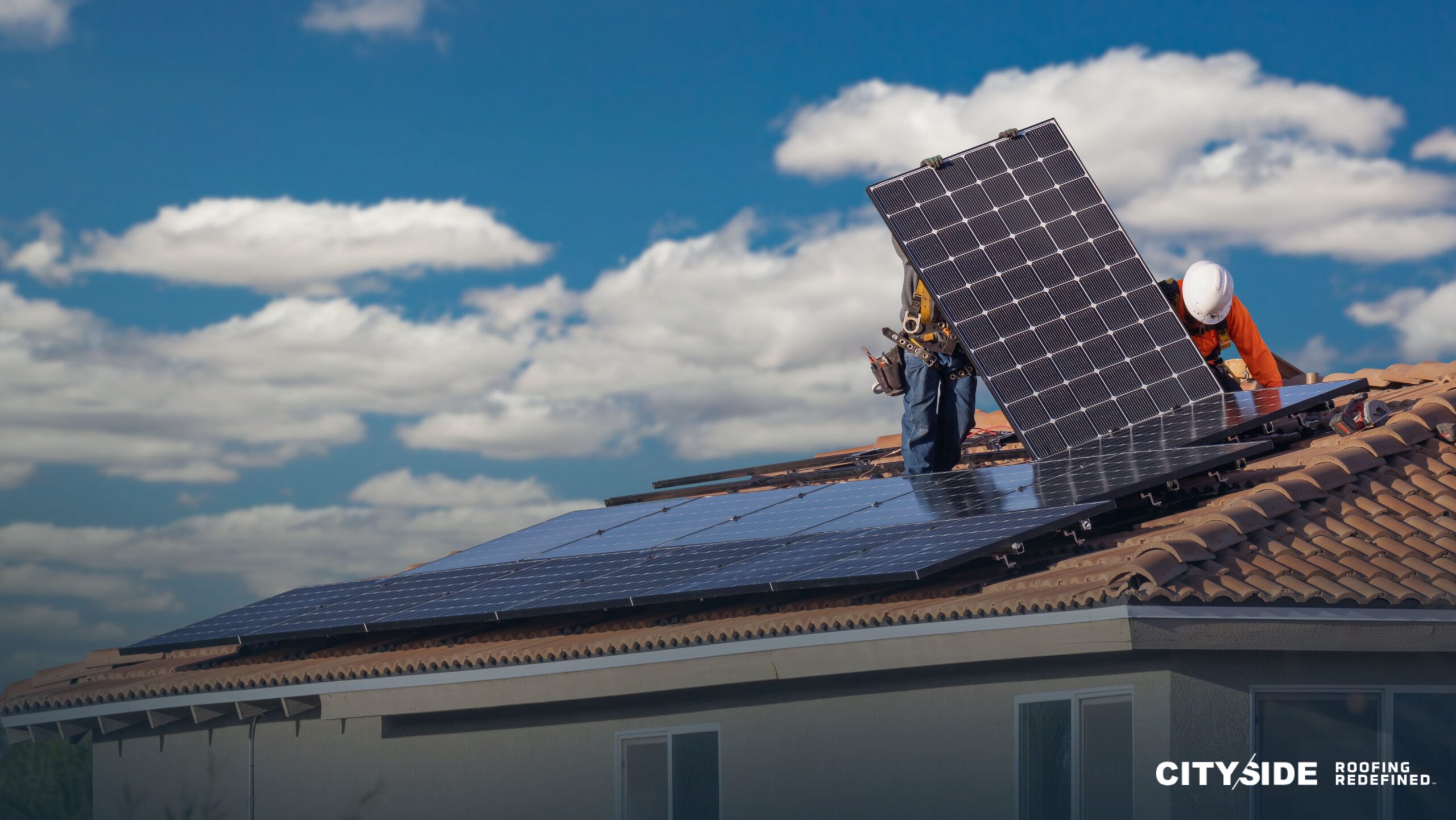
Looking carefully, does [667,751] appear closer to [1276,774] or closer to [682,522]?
[682,522]

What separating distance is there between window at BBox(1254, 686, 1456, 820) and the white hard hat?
548 cm

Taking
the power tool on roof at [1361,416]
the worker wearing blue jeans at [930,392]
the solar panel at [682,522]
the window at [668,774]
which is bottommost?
the window at [668,774]

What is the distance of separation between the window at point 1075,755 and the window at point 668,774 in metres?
2.69

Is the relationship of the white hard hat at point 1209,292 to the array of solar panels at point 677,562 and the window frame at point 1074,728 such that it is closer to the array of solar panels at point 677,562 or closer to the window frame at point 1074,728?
the array of solar panels at point 677,562

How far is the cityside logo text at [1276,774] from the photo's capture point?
1022cm

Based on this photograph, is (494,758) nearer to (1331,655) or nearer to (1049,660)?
(1049,660)

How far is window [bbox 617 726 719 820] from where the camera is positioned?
12820 mm

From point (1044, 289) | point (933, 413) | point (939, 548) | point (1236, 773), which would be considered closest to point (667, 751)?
point (939, 548)

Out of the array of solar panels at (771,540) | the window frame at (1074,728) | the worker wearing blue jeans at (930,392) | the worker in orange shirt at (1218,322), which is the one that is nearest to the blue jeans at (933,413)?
the worker wearing blue jeans at (930,392)

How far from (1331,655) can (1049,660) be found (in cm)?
183

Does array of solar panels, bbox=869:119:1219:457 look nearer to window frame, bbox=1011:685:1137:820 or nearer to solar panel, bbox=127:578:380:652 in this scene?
window frame, bbox=1011:685:1137:820

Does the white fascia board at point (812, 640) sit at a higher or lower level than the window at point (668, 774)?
higher

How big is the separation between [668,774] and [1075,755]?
359cm

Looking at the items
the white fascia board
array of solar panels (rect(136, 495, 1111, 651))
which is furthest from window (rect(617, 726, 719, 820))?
array of solar panels (rect(136, 495, 1111, 651))
